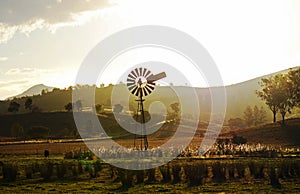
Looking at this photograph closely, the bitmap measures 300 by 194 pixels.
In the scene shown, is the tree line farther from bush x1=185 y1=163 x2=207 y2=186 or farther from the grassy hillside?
bush x1=185 y1=163 x2=207 y2=186

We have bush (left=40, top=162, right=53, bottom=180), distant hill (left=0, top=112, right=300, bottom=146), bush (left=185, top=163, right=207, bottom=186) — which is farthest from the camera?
distant hill (left=0, top=112, right=300, bottom=146)

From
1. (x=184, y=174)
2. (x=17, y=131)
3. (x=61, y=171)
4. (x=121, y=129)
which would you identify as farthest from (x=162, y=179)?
(x=17, y=131)

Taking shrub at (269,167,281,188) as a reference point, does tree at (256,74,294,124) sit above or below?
above

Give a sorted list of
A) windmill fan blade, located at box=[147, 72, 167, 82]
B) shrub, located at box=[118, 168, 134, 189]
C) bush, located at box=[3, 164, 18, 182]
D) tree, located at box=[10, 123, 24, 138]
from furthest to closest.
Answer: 1. tree, located at box=[10, 123, 24, 138]
2. windmill fan blade, located at box=[147, 72, 167, 82]
3. bush, located at box=[3, 164, 18, 182]
4. shrub, located at box=[118, 168, 134, 189]

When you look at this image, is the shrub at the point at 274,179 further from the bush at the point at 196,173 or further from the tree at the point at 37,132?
the tree at the point at 37,132

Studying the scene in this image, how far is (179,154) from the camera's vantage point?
137 feet

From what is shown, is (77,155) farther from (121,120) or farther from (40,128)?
(121,120)

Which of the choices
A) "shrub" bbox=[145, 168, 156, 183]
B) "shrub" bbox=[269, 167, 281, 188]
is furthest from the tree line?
"shrub" bbox=[145, 168, 156, 183]

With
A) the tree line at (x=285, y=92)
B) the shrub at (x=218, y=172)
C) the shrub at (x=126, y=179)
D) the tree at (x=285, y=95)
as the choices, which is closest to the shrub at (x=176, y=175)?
the shrub at (x=218, y=172)

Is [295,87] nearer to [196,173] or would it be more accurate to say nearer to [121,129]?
[121,129]

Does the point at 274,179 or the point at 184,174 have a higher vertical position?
the point at 184,174

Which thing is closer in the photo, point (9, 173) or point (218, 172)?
point (218, 172)

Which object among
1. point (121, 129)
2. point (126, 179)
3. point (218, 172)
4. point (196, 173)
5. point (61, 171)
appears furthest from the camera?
point (121, 129)

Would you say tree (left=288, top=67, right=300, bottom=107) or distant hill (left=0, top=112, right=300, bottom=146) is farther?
tree (left=288, top=67, right=300, bottom=107)
